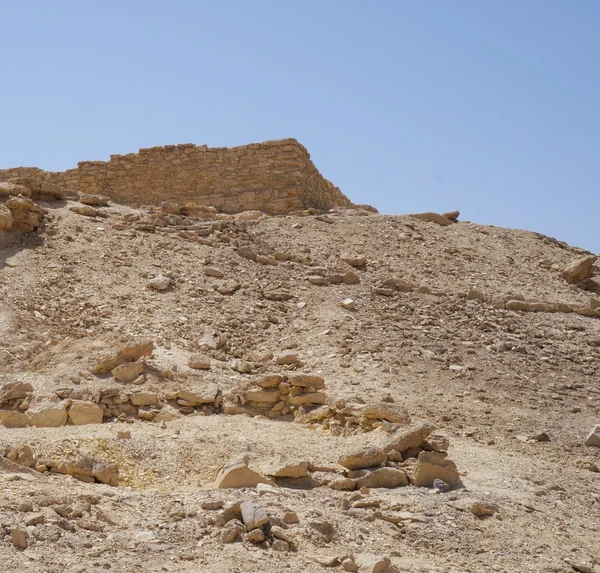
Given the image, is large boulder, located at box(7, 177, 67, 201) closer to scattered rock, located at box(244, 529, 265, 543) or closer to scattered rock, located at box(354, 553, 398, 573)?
scattered rock, located at box(244, 529, 265, 543)

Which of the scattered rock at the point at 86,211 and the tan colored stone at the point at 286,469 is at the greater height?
the scattered rock at the point at 86,211

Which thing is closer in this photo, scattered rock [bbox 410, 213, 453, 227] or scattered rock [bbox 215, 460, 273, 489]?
scattered rock [bbox 215, 460, 273, 489]

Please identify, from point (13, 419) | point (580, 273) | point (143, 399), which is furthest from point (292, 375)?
point (580, 273)

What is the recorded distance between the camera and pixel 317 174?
16500 millimetres

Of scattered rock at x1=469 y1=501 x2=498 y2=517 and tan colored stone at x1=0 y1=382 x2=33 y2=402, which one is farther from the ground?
tan colored stone at x1=0 y1=382 x2=33 y2=402

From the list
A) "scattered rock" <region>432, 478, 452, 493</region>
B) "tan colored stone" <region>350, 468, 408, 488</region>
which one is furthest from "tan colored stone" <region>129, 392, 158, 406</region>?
"scattered rock" <region>432, 478, 452, 493</region>

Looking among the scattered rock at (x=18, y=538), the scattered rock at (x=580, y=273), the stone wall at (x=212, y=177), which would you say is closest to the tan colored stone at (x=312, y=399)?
the scattered rock at (x=18, y=538)

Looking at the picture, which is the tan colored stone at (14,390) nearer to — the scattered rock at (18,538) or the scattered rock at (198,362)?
the scattered rock at (198,362)

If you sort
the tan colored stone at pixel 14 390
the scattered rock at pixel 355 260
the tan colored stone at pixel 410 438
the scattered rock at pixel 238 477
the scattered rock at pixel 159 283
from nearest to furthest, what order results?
the scattered rock at pixel 238 477 → the tan colored stone at pixel 410 438 → the tan colored stone at pixel 14 390 → the scattered rock at pixel 159 283 → the scattered rock at pixel 355 260

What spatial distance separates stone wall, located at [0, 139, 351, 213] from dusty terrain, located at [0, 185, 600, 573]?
1019 millimetres

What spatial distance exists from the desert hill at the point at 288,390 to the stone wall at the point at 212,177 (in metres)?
0.17

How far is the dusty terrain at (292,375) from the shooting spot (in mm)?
4867

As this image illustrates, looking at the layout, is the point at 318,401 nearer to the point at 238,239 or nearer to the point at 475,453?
the point at 475,453

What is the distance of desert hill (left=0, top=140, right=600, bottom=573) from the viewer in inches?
194
